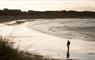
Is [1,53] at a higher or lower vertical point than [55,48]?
higher

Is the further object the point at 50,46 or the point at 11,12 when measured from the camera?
the point at 11,12

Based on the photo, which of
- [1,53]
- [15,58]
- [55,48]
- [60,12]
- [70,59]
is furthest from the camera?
[60,12]

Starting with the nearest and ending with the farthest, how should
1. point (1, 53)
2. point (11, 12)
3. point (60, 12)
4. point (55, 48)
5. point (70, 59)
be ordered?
point (1, 53) < point (70, 59) < point (55, 48) < point (11, 12) < point (60, 12)

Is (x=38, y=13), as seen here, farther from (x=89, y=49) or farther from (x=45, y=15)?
(x=89, y=49)

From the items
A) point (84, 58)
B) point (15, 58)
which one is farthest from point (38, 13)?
point (15, 58)

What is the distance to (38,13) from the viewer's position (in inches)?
2026

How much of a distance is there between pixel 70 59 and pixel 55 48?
3833mm

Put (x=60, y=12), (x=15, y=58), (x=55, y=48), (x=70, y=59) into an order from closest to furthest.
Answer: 1. (x=15, y=58)
2. (x=70, y=59)
3. (x=55, y=48)
4. (x=60, y=12)

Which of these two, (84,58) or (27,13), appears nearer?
(84,58)

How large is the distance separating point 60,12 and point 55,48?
1440 inches

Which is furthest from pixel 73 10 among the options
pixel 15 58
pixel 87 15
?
pixel 15 58

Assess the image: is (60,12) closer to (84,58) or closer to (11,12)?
(11,12)

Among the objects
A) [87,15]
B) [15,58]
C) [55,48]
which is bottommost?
[87,15]

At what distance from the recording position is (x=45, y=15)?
167 ft
